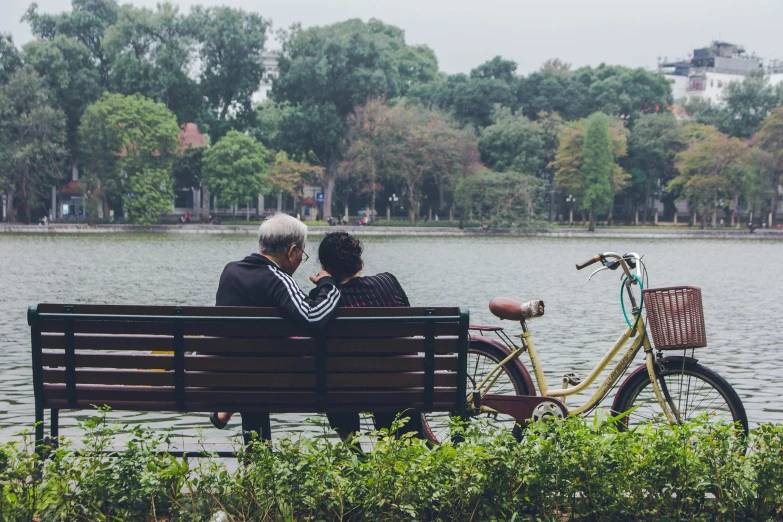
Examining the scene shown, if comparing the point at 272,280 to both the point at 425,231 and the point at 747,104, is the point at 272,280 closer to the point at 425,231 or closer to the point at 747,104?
the point at 425,231

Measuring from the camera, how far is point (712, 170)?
77.7 metres

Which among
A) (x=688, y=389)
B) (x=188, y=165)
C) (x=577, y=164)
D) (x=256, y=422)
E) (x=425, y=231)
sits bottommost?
(x=425, y=231)

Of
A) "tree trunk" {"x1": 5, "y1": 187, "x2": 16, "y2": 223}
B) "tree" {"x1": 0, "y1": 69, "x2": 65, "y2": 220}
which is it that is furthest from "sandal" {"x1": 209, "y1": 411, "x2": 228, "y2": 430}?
"tree trunk" {"x1": 5, "y1": 187, "x2": 16, "y2": 223}

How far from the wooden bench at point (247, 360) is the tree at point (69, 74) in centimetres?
7333

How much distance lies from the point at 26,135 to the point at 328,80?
69.6 ft

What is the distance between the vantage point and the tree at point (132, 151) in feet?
227

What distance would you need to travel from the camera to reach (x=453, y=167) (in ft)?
250

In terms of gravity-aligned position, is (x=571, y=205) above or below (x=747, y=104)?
below

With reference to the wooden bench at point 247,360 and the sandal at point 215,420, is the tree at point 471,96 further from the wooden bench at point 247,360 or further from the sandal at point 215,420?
the wooden bench at point 247,360

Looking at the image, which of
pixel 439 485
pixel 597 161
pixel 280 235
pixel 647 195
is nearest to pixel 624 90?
pixel 647 195

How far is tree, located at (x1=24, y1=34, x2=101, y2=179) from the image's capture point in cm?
7444

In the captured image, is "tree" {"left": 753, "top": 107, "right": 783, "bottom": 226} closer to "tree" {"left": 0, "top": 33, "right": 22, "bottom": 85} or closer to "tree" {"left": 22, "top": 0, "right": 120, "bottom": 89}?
"tree" {"left": 22, "top": 0, "right": 120, "bottom": 89}

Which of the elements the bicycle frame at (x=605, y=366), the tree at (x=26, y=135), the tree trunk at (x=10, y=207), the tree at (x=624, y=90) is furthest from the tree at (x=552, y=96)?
the bicycle frame at (x=605, y=366)

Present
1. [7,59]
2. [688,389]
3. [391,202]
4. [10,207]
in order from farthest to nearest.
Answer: [391,202] → [7,59] → [10,207] → [688,389]
